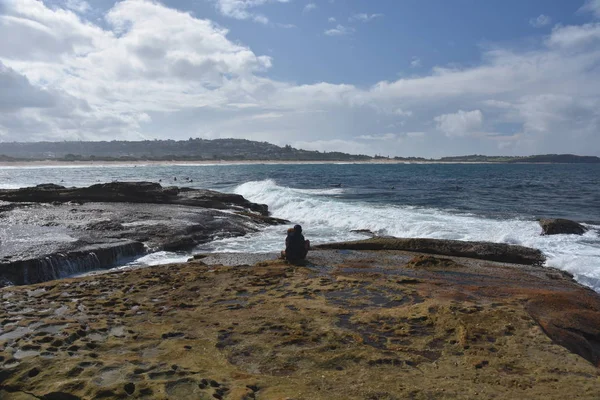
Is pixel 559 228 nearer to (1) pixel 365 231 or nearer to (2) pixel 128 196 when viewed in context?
(1) pixel 365 231

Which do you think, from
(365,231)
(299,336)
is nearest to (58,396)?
(299,336)

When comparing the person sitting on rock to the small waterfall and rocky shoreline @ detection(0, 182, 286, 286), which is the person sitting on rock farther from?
the small waterfall

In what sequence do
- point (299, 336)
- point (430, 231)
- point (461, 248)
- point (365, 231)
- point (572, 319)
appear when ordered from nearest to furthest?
1. point (299, 336)
2. point (572, 319)
3. point (461, 248)
4. point (430, 231)
5. point (365, 231)

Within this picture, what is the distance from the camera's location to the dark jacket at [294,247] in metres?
13.3

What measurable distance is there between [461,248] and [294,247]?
5.72 m

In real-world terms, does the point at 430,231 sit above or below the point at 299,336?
below

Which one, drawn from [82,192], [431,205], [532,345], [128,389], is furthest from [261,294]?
[431,205]

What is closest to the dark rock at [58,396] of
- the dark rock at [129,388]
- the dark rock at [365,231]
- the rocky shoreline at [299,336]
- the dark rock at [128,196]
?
the rocky shoreline at [299,336]

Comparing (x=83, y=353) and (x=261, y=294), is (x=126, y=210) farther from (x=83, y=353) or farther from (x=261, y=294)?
(x=83, y=353)

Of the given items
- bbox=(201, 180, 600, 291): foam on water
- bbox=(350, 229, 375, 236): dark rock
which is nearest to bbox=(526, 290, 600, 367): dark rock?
bbox=(201, 180, 600, 291): foam on water

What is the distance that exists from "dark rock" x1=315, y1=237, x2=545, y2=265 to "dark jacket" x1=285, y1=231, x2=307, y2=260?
2877 millimetres

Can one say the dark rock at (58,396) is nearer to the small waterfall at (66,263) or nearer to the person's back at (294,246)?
the small waterfall at (66,263)

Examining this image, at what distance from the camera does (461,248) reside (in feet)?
48.8

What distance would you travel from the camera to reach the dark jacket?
1330 centimetres
